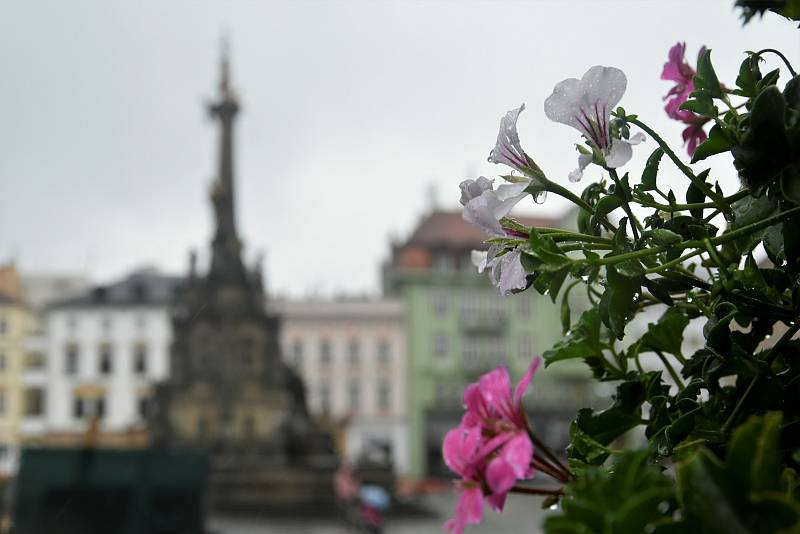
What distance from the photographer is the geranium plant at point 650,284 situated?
0.84 metres

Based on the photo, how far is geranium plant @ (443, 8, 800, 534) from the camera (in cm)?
84

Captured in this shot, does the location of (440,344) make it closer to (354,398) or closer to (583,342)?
(354,398)

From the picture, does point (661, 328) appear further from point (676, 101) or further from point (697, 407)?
point (676, 101)

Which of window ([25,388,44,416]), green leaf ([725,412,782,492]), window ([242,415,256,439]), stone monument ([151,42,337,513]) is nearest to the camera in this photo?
green leaf ([725,412,782,492])

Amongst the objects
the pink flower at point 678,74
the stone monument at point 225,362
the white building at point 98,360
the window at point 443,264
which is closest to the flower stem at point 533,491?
the pink flower at point 678,74

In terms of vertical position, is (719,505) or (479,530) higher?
(719,505)

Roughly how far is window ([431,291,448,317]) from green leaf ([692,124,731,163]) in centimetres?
4386

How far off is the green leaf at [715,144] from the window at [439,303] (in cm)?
4386

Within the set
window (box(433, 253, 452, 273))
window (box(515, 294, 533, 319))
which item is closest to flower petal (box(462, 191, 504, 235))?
window (box(515, 294, 533, 319))

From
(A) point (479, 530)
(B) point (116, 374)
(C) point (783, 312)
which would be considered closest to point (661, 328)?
(C) point (783, 312)

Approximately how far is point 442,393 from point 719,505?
43437 mm

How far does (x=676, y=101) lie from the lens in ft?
4.60

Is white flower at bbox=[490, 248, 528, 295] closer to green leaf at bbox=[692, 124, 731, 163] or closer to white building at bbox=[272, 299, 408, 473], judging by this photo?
green leaf at bbox=[692, 124, 731, 163]

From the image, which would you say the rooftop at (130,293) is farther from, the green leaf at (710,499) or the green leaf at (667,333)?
the green leaf at (710,499)
